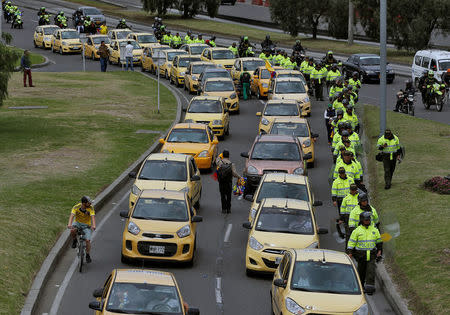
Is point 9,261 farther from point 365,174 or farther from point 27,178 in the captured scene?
point 365,174

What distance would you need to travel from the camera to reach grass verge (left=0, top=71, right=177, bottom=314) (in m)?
20.0

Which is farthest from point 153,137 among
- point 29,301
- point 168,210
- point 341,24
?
point 341,24

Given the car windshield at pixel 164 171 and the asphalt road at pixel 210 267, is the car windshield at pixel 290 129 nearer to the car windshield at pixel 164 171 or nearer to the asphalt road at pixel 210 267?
the asphalt road at pixel 210 267

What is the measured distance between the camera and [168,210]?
65.5 feet

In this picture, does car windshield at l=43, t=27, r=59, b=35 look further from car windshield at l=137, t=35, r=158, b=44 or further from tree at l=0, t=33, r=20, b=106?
tree at l=0, t=33, r=20, b=106

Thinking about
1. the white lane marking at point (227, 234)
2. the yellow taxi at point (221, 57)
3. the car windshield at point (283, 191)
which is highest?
the yellow taxi at point (221, 57)

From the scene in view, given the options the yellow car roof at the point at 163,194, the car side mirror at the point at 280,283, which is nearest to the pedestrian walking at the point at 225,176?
the yellow car roof at the point at 163,194

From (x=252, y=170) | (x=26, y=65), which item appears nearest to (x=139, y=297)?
(x=252, y=170)

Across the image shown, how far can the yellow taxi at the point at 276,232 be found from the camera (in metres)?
18.5

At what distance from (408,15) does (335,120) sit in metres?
39.1

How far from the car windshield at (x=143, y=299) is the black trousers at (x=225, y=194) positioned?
407 inches

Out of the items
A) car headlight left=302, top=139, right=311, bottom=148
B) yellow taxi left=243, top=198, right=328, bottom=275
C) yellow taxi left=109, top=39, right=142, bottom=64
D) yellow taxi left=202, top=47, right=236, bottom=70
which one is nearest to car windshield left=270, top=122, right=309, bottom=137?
car headlight left=302, top=139, right=311, bottom=148

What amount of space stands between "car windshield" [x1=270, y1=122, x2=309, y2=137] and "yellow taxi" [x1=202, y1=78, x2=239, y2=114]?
1011 centimetres

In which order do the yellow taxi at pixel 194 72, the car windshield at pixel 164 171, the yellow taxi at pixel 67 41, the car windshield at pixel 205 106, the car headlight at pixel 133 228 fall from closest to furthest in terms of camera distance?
1. the car headlight at pixel 133 228
2. the car windshield at pixel 164 171
3. the car windshield at pixel 205 106
4. the yellow taxi at pixel 194 72
5. the yellow taxi at pixel 67 41
